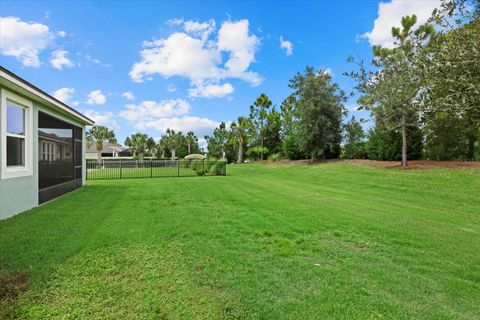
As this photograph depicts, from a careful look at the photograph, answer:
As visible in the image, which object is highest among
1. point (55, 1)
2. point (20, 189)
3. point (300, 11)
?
point (300, 11)

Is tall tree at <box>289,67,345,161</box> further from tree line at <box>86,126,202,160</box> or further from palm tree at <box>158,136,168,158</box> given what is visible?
palm tree at <box>158,136,168,158</box>

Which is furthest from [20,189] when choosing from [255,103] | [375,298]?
[255,103]

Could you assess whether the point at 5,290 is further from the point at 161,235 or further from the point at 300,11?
the point at 300,11

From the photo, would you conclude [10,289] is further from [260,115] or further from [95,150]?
[95,150]

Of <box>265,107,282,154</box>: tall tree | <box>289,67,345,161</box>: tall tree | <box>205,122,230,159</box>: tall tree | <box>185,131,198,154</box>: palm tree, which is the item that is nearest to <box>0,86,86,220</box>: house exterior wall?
<box>289,67,345,161</box>: tall tree

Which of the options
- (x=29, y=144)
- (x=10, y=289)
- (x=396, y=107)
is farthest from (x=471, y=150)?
(x=29, y=144)

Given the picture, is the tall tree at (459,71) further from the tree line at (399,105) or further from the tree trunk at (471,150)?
the tree trunk at (471,150)

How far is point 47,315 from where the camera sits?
238cm

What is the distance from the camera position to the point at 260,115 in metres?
32.0

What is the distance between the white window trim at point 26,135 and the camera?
19.0ft

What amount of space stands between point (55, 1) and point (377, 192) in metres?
13.2

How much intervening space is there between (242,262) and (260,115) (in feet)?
96.1

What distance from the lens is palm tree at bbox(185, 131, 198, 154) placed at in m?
55.9

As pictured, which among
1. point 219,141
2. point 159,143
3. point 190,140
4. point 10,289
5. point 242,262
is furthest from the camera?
point 159,143
